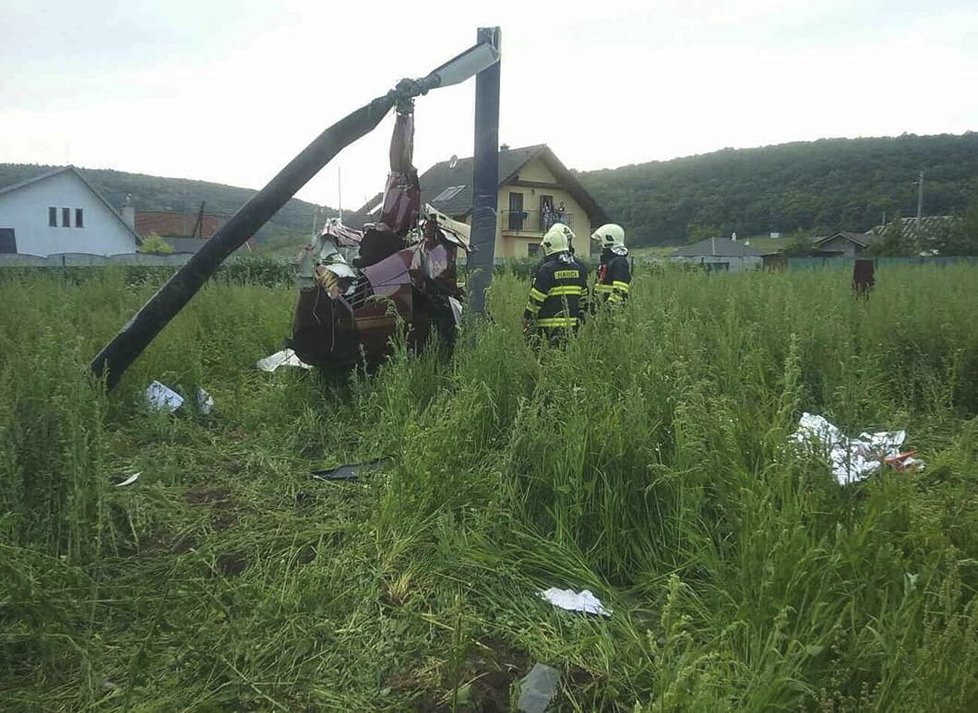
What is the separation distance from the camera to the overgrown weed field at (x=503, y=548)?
2.08m

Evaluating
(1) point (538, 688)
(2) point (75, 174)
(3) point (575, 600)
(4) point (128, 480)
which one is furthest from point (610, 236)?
(2) point (75, 174)

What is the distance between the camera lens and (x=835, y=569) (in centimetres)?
221

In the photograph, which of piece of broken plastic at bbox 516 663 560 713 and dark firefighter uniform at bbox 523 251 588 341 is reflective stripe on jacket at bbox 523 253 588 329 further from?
piece of broken plastic at bbox 516 663 560 713

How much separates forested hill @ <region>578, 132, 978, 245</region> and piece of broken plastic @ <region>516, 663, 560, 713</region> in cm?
6687

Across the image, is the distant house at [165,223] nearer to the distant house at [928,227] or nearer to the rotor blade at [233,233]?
the distant house at [928,227]

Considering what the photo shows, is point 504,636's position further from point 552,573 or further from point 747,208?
point 747,208

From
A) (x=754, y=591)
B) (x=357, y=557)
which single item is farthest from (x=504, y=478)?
(x=754, y=591)

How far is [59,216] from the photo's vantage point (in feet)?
186

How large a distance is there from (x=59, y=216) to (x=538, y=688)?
65859 millimetres

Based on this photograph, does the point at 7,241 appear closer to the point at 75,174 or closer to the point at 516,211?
the point at 75,174

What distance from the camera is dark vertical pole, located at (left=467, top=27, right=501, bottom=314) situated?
5277 millimetres

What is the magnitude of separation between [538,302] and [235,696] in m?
4.18

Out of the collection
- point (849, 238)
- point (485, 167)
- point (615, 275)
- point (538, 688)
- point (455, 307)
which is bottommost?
point (538, 688)

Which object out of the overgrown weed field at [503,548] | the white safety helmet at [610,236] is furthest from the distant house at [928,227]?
the overgrown weed field at [503,548]
